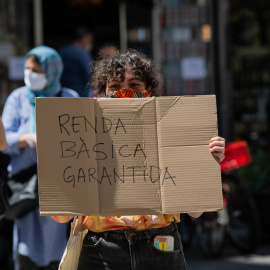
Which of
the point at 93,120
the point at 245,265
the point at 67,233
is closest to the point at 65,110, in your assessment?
the point at 93,120

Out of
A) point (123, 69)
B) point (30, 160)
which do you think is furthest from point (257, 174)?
point (123, 69)

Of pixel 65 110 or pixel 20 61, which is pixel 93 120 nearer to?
pixel 65 110

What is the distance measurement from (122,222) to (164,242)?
0.19 m

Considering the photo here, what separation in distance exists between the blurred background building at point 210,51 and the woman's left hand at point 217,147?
5.50 m

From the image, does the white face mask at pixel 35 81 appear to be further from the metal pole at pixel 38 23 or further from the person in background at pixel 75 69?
the metal pole at pixel 38 23

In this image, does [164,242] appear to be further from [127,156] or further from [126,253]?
[127,156]

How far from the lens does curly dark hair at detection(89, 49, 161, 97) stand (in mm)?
3125

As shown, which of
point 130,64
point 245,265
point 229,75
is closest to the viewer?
point 130,64

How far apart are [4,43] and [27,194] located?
4773 millimetres

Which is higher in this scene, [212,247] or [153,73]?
[153,73]

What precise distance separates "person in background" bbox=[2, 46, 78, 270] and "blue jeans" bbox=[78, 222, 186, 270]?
60.2 inches

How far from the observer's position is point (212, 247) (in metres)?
7.05

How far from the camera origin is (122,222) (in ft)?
9.59

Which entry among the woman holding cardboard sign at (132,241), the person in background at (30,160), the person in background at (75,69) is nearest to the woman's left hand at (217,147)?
the woman holding cardboard sign at (132,241)
